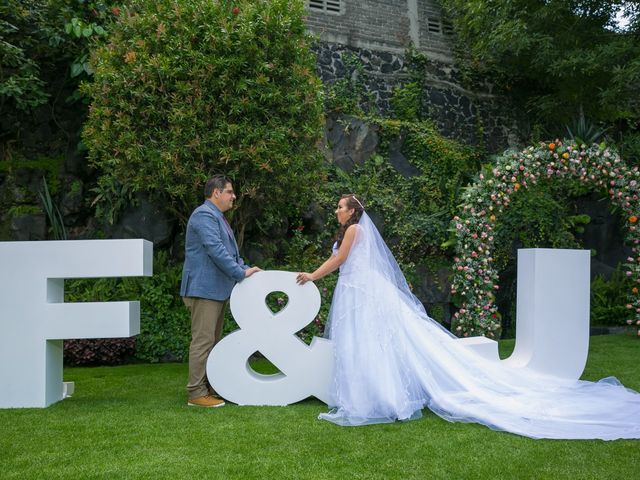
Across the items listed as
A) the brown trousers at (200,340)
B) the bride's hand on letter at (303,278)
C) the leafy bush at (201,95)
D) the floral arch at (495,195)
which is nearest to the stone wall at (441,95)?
the leafy bush at (201,95)

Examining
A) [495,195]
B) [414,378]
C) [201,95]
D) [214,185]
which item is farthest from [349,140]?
[414,378]

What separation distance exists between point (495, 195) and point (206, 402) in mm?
4990

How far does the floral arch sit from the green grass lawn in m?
3.65

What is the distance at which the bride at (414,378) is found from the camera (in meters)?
4.63

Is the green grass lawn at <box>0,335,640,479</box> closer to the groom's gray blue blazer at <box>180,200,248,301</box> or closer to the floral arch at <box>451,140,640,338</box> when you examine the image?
the groom's gray blue blazer at <box>180,200,248,301</box>

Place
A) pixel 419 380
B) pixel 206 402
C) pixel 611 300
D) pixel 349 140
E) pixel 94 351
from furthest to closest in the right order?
pixel 611 300 → pixel 349 140 → pixel 94 351 → pixel 206 402 → pixel 419 380

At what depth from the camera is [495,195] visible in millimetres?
8531

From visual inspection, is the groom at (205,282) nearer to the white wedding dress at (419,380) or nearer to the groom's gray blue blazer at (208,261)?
the groom's gray blue blazer at (208,261)

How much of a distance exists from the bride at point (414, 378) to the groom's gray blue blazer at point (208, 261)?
25.5 inches

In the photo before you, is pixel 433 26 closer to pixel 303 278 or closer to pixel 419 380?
pixel 303 278

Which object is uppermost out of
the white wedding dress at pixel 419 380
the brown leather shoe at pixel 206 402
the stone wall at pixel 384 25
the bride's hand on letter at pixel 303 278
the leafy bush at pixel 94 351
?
the stone wall at pixel 384 25

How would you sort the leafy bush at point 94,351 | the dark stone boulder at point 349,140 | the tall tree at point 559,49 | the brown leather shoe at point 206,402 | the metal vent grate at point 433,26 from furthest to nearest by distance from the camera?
the metal vent grate at point 433,26, the tall tree at point 559,49, the dark stone boulder at point 349,140, the leafy bush at point 94,351, the brown leather shoe at point 206,402

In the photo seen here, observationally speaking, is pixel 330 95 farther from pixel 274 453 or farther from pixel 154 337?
pixel 274 453

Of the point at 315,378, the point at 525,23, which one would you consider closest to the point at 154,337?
the point at 315,378
